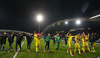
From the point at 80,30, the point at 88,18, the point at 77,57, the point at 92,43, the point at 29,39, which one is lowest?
the point at 77,57

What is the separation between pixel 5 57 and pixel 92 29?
112 feet

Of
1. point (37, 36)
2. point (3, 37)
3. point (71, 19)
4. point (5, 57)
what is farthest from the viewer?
point (71, 19)

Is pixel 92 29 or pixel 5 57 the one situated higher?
pixel 92 29

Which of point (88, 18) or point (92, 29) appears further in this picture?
point (92, 29)

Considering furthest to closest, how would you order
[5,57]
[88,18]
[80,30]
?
[80,30] < [88,18] < [5,57]

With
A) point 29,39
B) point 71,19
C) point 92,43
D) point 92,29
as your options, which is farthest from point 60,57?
point 92,29

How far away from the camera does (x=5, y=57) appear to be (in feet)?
21.2

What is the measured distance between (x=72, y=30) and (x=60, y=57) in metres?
33.4

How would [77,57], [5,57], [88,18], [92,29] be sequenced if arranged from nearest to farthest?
1. [5,57]
2. [77,57]
3. [88,18]
4. [92,29]

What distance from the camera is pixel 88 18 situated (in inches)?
890

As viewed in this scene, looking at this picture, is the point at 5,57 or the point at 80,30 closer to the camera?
the point at 5,57

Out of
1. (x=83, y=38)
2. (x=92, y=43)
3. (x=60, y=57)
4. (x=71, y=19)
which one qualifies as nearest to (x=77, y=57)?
(x=60, y=57)

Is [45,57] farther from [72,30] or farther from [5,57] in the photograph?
[72,30]

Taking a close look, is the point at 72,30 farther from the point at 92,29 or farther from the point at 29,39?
the point at 29,39
